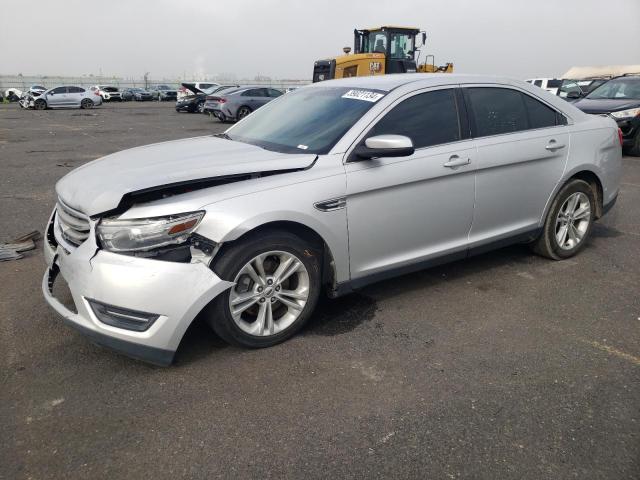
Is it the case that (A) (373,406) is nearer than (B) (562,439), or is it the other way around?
(B) (562,439)

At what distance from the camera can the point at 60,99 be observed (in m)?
32.8

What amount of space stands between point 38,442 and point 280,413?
45.2 inches

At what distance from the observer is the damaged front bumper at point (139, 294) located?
2736 mm

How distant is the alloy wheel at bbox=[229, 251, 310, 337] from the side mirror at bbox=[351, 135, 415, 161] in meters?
0.83

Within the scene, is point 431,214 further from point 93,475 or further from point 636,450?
point 93,475

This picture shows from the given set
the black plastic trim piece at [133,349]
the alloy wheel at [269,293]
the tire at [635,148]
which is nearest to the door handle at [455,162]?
the alloy wheel at [269,293]

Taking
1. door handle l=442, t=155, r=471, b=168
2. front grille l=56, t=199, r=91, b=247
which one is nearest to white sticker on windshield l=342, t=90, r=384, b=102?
door handle l=442, t=155, r=471, b=168

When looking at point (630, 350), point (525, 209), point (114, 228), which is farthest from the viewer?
point (525, 209)

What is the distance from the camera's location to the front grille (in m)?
2.98

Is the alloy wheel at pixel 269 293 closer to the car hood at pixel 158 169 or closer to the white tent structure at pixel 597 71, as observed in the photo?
the car hood at pixel 158 169

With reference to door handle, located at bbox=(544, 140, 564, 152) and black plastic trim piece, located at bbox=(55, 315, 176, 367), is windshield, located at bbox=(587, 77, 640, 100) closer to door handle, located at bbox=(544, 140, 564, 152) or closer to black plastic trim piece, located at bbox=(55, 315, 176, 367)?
A: door handle, located at bbox=(544, 140, 564, 152)

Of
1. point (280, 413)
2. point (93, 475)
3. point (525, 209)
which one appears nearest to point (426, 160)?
point (525, 209)

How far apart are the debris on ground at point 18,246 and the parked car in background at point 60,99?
1242 inches

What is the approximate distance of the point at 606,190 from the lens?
493cm
